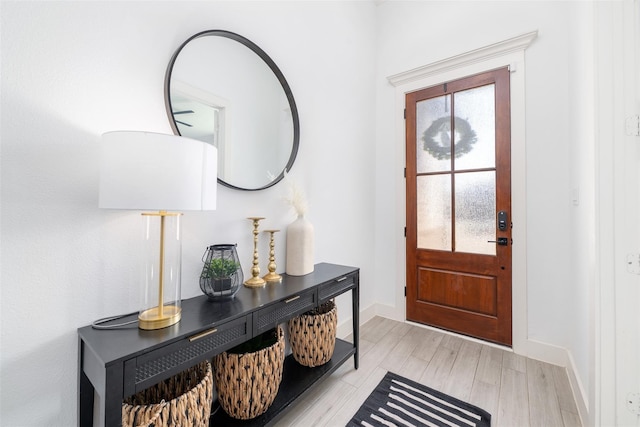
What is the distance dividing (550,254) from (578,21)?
151cm

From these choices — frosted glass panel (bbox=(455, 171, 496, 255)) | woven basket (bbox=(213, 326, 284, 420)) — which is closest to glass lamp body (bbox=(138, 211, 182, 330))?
woven basket (bbox=(213, 326, 284, 420))

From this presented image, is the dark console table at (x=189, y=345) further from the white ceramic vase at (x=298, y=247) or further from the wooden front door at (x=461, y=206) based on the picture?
the wooden front door at (x=461, y=206)

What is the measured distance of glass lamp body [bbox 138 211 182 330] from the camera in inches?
40.3

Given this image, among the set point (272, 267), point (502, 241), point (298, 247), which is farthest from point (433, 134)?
point (272, 267)

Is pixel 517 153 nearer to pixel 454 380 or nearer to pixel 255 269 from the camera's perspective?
pixel 454 380

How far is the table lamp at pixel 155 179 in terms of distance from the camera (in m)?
0.87

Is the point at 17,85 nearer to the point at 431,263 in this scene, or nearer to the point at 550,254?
the point at 431,263

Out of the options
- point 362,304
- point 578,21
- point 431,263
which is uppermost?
point 578,21

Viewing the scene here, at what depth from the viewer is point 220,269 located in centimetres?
125

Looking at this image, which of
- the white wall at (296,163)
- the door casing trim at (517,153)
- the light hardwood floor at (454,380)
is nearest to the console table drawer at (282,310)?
the white wall at (296,163)

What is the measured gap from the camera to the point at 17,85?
0.89 meters

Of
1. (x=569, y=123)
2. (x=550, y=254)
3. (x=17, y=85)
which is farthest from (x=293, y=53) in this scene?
(x=550, y=254)

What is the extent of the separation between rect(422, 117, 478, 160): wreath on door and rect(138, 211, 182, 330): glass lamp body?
224 cm

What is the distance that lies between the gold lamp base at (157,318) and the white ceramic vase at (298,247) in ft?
2.53
